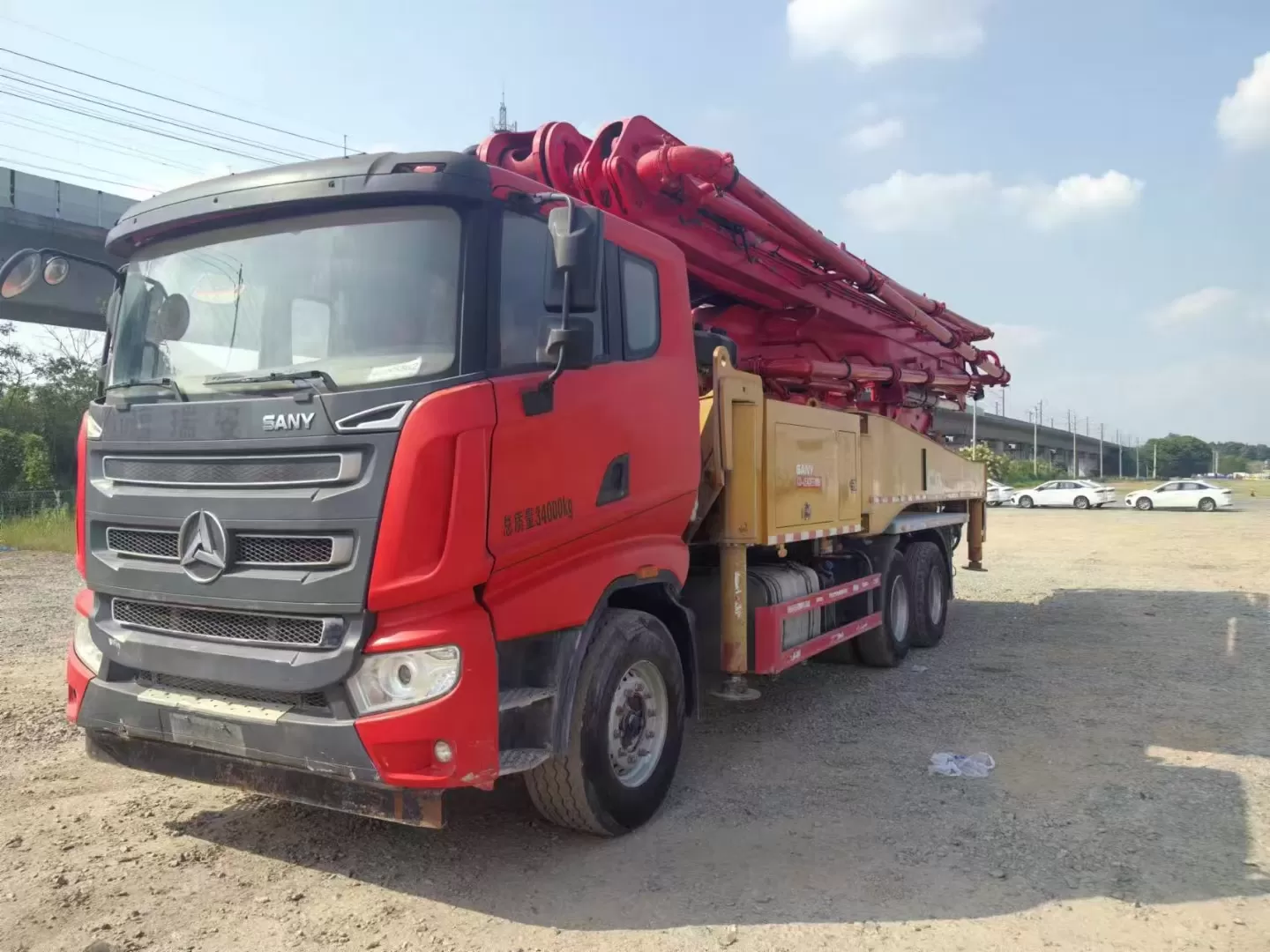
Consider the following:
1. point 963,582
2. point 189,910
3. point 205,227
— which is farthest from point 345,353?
point 963,582

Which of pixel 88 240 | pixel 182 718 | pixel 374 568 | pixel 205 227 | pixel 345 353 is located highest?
pixel 88 240

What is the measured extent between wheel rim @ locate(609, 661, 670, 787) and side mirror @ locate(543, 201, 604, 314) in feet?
5.75

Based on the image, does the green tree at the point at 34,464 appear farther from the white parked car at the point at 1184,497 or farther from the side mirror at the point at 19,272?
the white parked car at the point at 1184,497

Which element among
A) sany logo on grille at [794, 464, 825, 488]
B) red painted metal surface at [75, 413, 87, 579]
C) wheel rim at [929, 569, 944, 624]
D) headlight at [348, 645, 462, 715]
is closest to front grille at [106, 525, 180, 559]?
red painted metal surface at [75, 413, 87, 579]

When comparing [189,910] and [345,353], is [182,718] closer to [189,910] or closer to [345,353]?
[189,910]

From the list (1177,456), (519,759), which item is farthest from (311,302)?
(1177,456)

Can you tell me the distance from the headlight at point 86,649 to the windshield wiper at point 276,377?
127 centimetres

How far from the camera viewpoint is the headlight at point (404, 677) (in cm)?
340

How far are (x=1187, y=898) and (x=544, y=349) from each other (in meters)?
3.48

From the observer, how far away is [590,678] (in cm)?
411

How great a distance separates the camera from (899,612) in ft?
28.0

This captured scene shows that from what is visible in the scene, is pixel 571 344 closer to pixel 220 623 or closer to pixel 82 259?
pixel 220 623

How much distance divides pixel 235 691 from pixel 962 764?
4037 millimetres

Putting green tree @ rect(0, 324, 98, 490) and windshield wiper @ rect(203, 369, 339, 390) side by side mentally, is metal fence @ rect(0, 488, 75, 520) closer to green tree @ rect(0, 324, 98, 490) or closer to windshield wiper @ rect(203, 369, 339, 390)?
Answer: green tree @ rect(0, 324, 98, 490)
